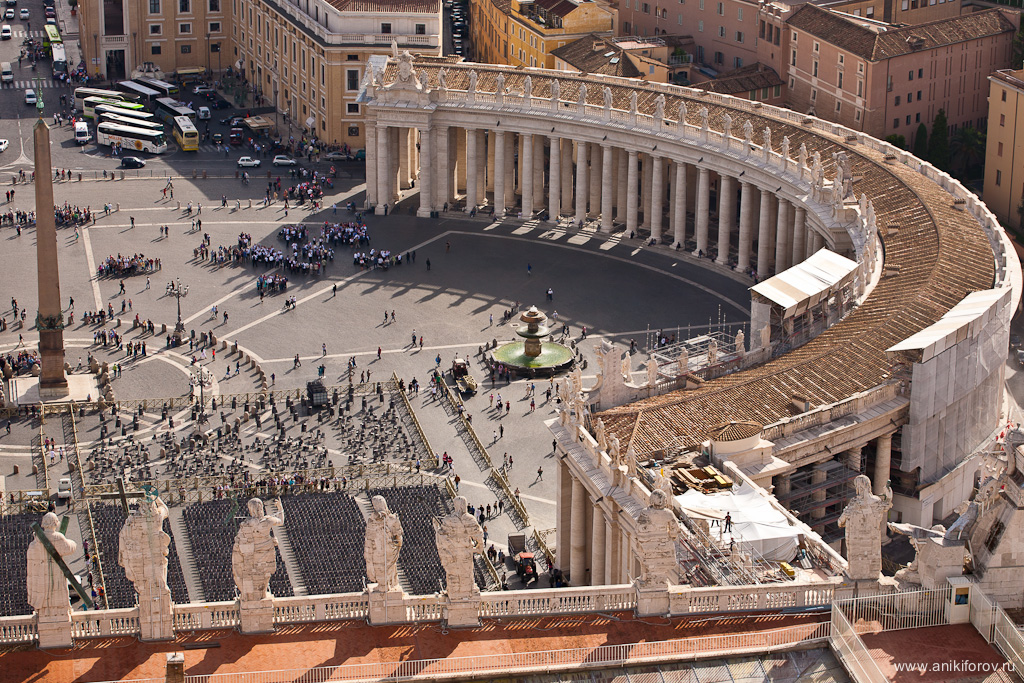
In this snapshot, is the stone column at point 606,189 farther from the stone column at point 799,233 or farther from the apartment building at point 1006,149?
the apartment building at point 1006,149

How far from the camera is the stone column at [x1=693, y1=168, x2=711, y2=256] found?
6088 inches

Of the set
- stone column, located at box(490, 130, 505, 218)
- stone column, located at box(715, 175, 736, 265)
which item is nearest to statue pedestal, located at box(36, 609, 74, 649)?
stone column, located at box(715, 175, 736, 265)

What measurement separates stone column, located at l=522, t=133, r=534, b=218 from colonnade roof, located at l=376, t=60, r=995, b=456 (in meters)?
7.05

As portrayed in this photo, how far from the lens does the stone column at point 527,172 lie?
16750cm

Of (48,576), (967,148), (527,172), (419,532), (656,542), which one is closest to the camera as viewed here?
(48,576)

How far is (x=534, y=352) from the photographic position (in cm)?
13662

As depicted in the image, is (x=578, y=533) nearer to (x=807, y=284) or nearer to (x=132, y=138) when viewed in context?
(x=807, y=284)

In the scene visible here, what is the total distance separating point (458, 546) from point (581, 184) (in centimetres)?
9883

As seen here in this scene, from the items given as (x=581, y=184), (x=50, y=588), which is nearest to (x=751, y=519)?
(x=50, y=588)

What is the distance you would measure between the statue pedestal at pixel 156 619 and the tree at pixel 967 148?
119m

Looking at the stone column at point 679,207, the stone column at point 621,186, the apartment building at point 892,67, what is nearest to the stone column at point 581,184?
the stone column at point 621,186

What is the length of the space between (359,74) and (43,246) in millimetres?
70308

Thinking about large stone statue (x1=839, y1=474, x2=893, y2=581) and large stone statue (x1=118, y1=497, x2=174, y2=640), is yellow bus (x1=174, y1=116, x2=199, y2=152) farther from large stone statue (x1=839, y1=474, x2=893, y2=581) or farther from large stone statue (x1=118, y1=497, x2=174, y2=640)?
large stone statue (x1=839, y1=474, x2=893, y2=581)

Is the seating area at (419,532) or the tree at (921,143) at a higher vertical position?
the tree at (921,143)
